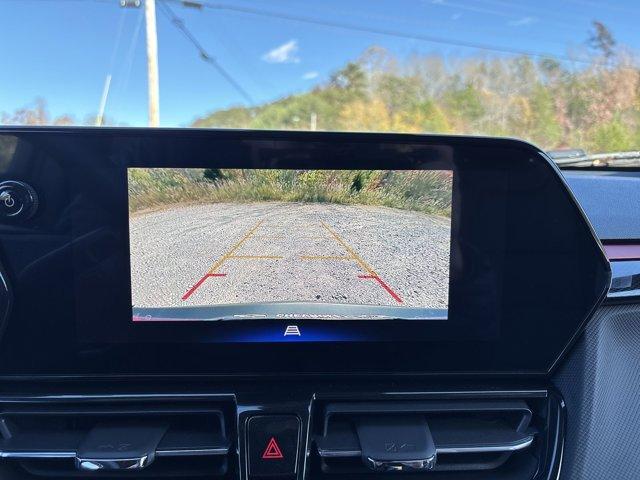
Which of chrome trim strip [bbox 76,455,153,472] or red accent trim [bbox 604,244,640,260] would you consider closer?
chrome trim strip [bbox 76,455,153,472]

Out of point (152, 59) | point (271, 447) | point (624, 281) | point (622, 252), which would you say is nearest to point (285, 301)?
point (271, 447)

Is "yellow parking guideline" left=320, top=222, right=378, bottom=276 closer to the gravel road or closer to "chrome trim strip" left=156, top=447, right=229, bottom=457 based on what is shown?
the gravel road

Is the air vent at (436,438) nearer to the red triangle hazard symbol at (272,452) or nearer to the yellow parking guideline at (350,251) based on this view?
the red triangle hazard symbol at (272,452)

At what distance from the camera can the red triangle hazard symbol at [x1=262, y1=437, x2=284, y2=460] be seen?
1.66 metres

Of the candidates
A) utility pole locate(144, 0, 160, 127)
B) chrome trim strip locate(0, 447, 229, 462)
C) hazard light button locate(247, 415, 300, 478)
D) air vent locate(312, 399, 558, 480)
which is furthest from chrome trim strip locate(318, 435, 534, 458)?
utility pole locate(144, 0, 160, 127)

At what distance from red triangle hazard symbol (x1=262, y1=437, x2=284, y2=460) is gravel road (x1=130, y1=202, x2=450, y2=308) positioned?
453mm

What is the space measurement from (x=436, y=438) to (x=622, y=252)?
103 cm

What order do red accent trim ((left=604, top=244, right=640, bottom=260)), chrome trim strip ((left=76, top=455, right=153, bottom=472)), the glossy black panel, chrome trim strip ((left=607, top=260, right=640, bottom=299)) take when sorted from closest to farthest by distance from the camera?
chrome trim strip ((left=76, top=455, right=153, bottom=472)) < the glossy black panel < chrome trim strip ((left=607, top=260, right=640, bottom=299)) < red accent trim ((left=604, top=244, right=640, bottom=260))

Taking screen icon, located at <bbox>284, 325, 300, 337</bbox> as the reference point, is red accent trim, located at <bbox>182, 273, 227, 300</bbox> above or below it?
above

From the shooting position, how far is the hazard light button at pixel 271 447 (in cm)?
166

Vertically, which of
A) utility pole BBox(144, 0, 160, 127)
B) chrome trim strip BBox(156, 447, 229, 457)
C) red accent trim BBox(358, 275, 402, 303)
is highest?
utility pole BBox(144, 0, 160, 127)

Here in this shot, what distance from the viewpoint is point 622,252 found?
6.71ft

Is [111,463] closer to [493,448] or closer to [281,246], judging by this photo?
[281,246]

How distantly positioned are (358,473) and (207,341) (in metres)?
0.65
